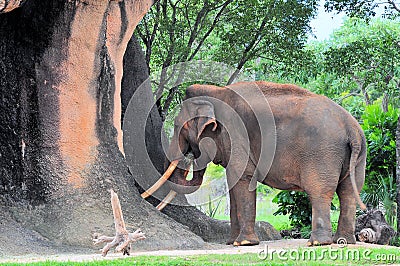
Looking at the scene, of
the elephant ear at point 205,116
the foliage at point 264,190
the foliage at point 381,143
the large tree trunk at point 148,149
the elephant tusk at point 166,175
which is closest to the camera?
→ the elephant ear at point 205,116

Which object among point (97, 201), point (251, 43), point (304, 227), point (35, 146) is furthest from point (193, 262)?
point (251, 43)

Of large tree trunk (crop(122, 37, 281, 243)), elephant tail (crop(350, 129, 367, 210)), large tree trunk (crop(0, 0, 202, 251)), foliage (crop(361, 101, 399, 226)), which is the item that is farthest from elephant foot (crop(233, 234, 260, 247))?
foliage (crop(361, 101, 399, 226))

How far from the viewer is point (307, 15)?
1803 centimetres

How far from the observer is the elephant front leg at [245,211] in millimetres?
11736

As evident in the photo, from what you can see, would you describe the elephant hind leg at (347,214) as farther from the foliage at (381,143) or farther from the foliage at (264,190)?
the foliage at (264,190)

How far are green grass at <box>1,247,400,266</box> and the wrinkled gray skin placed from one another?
1451 millimetres

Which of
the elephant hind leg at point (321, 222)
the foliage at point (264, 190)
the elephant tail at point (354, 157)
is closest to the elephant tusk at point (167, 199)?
the elephant hind leg at point (321, 222)

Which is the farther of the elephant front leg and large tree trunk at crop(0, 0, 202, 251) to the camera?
the elephant front leg

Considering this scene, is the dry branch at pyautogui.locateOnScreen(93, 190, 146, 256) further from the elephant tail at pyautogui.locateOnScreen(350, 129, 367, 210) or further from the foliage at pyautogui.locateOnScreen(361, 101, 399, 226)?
the foliage at pyautogui.locateOnScreen(361, 101, 399, 226)

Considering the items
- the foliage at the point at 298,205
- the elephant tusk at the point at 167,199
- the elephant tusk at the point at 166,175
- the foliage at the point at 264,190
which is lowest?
the foliage at the point at 264,190

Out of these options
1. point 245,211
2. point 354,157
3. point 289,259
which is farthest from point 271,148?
point 289,259

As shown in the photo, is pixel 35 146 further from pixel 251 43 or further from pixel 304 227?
pixel 251 43

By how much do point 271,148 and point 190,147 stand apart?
5.18ft

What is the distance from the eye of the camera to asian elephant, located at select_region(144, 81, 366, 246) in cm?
1145
